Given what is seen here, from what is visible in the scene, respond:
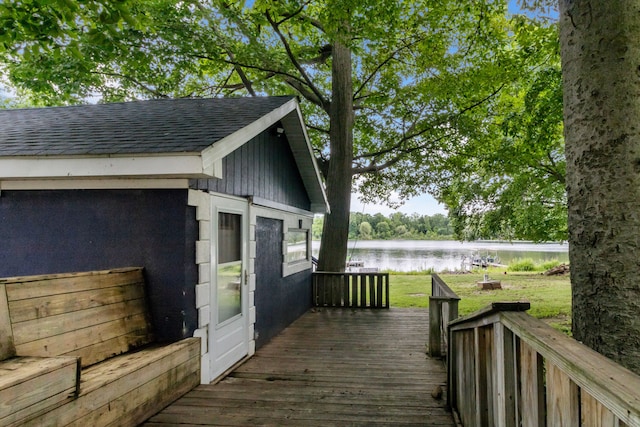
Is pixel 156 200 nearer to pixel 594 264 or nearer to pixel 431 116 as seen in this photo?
pixel 594 264

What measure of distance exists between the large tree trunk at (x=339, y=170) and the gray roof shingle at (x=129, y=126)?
4734mm

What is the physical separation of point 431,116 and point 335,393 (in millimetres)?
10468

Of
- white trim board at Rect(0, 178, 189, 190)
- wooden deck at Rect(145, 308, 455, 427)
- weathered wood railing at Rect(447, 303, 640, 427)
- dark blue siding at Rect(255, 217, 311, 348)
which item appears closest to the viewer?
weathered wood railing at Rect(447, 303, 640, 427)

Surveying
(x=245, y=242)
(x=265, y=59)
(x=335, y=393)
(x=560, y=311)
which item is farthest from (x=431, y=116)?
(x=335, y=393)

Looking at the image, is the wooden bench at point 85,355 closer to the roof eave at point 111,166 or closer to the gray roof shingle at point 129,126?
the roof eave at point 111,166

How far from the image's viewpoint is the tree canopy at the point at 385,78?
7840 mm

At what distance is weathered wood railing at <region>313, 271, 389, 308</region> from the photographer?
8594mm

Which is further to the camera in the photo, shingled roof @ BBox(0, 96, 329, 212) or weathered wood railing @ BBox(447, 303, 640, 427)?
shingled roof @ BBox(0, 96, 329, 212)

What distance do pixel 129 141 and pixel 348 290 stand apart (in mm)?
6199

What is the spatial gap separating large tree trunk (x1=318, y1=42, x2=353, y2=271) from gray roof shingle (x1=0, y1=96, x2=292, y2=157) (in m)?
4.73

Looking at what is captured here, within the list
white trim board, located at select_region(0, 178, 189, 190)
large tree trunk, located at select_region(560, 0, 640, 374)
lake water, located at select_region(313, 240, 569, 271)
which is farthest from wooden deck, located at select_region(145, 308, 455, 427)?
lake water, located at select_region(313, 240, 569, 271)

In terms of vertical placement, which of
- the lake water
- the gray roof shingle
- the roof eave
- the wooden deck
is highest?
the gray roof shingle

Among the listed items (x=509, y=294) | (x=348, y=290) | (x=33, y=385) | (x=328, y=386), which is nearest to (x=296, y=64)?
(x=348, y=290)

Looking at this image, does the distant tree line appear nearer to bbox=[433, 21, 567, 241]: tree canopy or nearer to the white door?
bbox=[433, 21, 567, 241]: tree canopy
